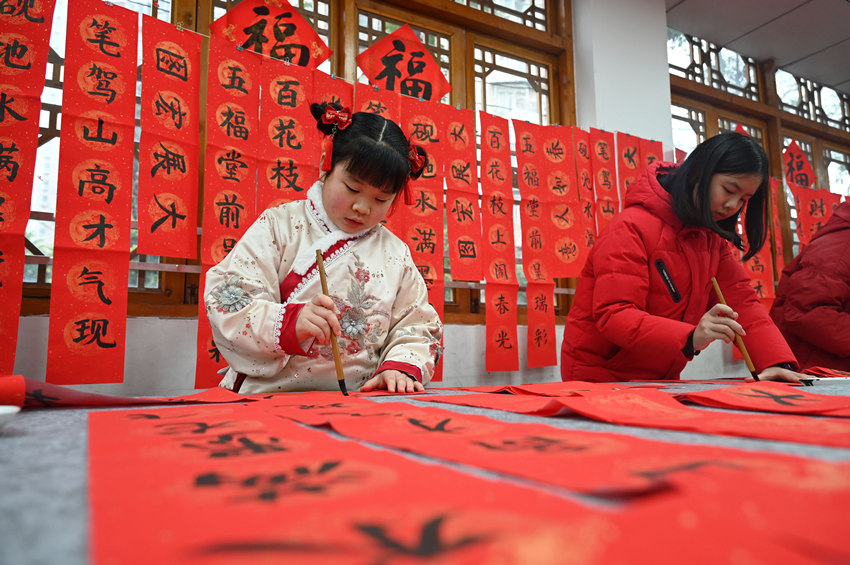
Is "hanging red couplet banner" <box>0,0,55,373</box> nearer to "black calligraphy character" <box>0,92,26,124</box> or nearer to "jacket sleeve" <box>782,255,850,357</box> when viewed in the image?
"black calligraphy character" <box>0,92,26,124</box>

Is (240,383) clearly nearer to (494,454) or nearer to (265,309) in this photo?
(265,309)

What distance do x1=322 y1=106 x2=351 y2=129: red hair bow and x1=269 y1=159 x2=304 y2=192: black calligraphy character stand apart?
904 mm

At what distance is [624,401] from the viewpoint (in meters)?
0.72

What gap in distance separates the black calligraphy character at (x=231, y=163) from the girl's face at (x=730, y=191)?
1.63 metres

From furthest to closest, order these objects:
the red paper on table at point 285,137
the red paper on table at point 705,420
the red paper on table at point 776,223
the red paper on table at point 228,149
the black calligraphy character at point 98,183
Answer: the red paper on table at point 776,223, the red paper on table at point 285,137, the red paper on table at point 228,149, the black calligraphy character at point 98,183, the red paper on table at point 705,420

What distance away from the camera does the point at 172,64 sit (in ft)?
6.52

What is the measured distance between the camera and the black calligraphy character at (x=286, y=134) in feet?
7.09

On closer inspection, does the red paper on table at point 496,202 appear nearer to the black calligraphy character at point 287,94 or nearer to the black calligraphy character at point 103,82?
the black calligraphy character at point 287,94

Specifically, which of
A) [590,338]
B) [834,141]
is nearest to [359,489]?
[590,338]

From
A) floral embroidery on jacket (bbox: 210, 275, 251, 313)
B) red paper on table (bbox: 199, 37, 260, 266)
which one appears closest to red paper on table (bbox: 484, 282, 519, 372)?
red paper on table (bbox: 199, 37, 260, 266)

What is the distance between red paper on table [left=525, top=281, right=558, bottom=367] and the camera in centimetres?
273

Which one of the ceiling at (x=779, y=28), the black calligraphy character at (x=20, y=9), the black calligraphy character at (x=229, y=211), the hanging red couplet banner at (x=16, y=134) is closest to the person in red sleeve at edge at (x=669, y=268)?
the black calligraphy character at (x=229, y=211)

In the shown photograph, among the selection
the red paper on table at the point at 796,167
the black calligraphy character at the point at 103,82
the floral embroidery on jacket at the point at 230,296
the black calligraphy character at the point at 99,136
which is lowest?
the floral embroidery on jacket at the point at 230,296

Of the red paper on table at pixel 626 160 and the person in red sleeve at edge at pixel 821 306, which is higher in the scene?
the red paper on table at pixel 626 160
